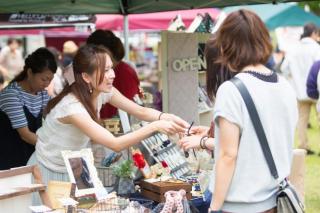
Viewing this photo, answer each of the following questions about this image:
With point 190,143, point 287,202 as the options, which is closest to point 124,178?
point 190,143

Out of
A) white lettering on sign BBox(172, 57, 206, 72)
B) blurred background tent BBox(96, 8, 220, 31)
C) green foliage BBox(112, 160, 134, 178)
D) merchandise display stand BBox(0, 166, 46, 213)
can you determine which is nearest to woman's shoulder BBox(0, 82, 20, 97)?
green foliage BBox(112, 160, 134, 178)

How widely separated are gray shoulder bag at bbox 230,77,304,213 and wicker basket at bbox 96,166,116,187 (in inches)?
53.8

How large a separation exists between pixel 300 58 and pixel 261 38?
7.00 meters

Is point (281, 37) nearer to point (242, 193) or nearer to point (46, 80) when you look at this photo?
point (46, 80)

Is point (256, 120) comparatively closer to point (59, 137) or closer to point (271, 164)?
point (271, 164)

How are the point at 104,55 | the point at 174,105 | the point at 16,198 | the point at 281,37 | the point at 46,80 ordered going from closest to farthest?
the point at 16,198
the point at 104,55
the point at 46,80
the point at 174,105
the point at 281,37

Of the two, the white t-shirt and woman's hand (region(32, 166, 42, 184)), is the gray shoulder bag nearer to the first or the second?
the white t-shirt

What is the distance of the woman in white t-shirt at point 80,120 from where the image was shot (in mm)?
3406

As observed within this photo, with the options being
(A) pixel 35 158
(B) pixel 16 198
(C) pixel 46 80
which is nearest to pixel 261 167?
(B) pixel 16 198

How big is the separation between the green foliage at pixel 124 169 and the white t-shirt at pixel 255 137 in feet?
3.46

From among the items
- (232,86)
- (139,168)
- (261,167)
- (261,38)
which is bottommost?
(139,168)

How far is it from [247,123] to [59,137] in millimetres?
1307

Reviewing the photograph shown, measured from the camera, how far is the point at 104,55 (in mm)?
3562

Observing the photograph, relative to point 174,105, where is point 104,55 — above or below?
above
